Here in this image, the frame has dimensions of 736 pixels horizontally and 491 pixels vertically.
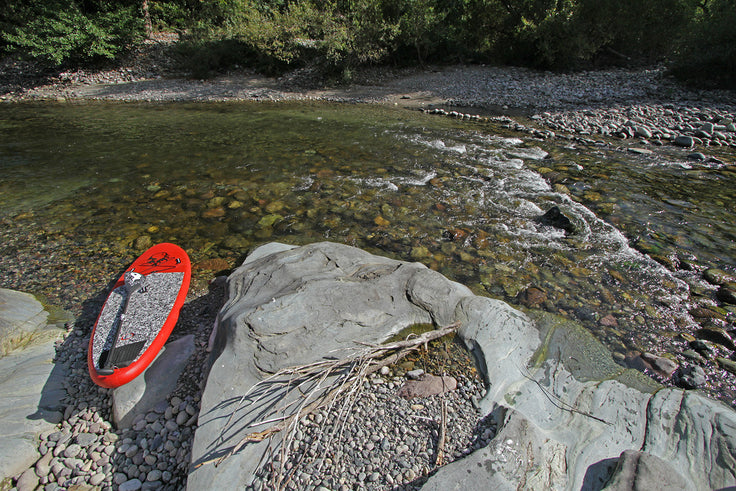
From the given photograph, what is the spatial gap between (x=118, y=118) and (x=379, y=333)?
13.6 meters

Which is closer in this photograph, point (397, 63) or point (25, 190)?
point (25, 190)

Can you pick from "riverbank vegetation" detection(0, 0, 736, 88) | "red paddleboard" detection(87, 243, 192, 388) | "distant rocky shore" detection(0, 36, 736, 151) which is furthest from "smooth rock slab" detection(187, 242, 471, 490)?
A: "riverbank vegetation" detection(0, 0, 736, 88)

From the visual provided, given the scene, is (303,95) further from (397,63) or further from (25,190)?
(25,190)

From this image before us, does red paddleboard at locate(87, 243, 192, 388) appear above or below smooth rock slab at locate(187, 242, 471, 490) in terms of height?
below

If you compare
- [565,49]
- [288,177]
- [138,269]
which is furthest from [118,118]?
[565,49]

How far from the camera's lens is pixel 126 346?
316 cm

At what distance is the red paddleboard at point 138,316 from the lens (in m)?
2.96

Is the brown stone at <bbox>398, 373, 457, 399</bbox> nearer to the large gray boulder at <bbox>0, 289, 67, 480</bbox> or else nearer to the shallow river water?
the shallow river water

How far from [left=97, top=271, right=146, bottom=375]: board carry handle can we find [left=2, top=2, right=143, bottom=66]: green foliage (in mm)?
20261

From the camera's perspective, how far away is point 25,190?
672 cm

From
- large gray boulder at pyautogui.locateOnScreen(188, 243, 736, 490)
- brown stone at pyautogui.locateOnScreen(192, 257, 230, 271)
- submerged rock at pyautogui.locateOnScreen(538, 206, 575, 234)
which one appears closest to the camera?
large gray boulder at pyautogui.locateOnScreen(188, 243, 736, 490)

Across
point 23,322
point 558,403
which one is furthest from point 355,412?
point 23,322

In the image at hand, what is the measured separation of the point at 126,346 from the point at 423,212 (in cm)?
418

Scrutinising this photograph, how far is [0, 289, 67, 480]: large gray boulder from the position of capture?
2482 millimetres
